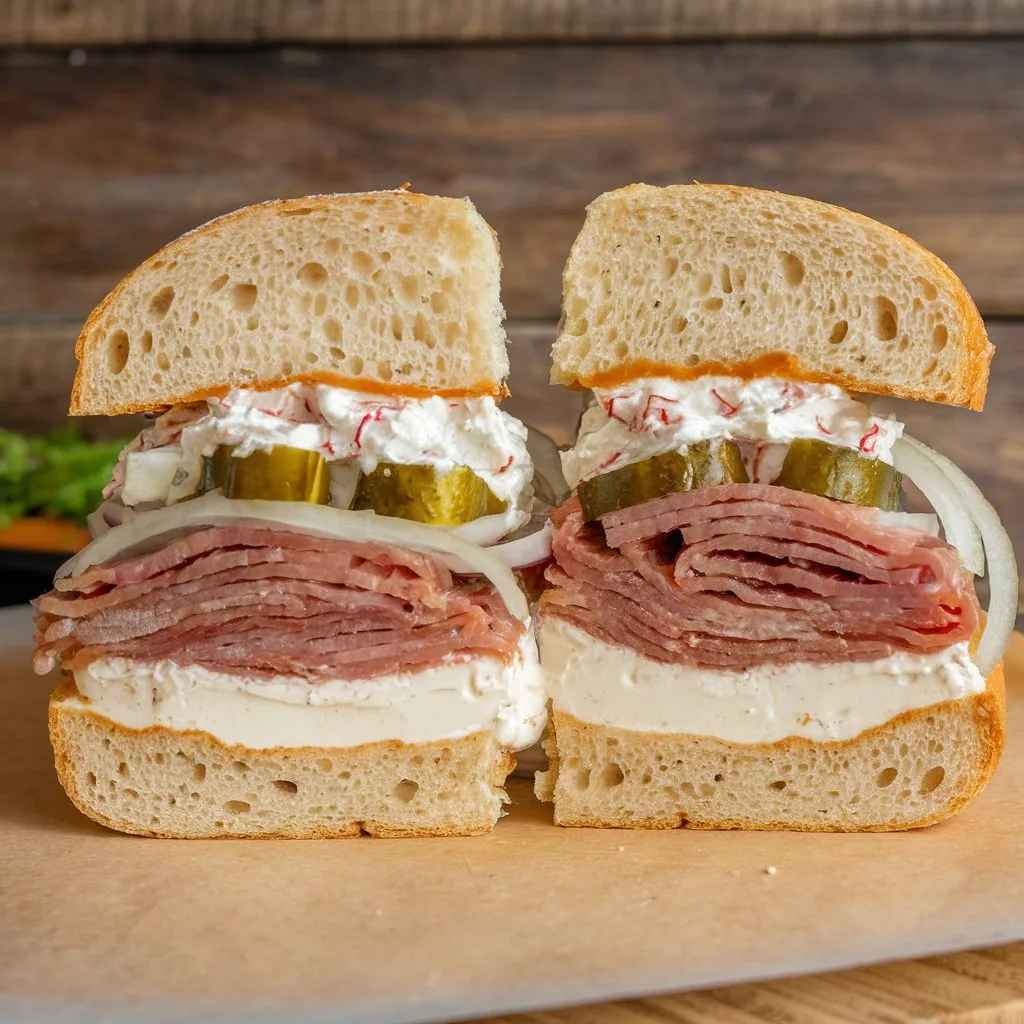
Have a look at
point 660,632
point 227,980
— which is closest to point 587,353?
point 660,632

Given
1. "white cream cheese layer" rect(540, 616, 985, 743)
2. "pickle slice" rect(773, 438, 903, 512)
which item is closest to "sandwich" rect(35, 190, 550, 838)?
"white cream cheese layer" rect(540, 616, 985, 743)

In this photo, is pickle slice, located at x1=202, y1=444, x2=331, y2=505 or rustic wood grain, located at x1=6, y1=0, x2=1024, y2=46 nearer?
pickle slice, located at x1=202, y1=444, x2=331, y2=505

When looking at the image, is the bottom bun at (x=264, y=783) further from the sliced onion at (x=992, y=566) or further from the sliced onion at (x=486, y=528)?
the sliced onion at (x=992, y=566)

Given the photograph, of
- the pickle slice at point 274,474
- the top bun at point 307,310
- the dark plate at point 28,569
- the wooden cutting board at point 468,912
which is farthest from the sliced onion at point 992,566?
the dark plate at point 28,569

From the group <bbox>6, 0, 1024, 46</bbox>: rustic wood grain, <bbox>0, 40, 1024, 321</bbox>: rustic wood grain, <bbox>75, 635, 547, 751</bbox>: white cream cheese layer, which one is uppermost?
<bbox>6, 0, 1024, 46</bbox>: rustic wood grain

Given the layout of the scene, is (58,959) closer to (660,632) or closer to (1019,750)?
(660,632)

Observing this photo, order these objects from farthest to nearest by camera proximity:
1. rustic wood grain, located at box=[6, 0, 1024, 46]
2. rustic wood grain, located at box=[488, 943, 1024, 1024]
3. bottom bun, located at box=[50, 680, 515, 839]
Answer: rustic wood grain, located at box=[6, 0, 1024, 46]
bottom bun, located at box=[50, 680, 515, 839]
rustic wood grain, located at box=[488, 943, 1024, 1024]

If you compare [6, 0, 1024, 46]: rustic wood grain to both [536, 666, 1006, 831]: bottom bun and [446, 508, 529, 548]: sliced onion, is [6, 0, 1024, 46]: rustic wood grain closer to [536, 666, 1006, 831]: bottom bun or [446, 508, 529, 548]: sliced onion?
[446, 508, 529, 548]: sliced onion
